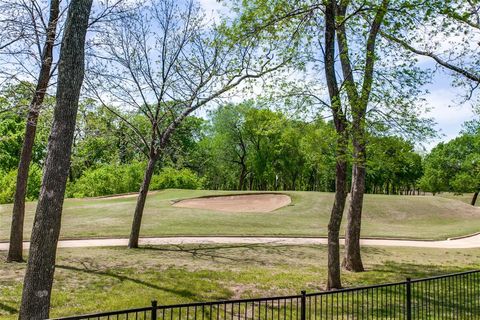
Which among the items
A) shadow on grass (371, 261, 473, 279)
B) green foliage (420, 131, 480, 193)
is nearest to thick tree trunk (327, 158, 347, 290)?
shadow on grass (371, 261, 473, 279)

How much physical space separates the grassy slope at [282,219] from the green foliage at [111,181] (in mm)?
10695

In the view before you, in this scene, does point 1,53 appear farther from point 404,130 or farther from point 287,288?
point 404,130

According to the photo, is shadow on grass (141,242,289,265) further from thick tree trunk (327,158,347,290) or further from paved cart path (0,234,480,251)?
thick tree trunk (327,158,347,290)

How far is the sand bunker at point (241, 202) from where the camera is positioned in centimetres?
3119

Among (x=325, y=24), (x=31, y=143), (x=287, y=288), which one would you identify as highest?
(x=325, y=24)

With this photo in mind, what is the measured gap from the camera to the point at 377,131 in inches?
428

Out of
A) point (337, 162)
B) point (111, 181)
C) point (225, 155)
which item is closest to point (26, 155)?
point (337, 162)

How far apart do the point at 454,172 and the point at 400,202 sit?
95.1 ft

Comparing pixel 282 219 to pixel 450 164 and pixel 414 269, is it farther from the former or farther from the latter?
pixel 450 164

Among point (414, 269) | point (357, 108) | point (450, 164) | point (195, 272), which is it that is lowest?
point (414, 269)

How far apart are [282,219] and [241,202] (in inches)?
330

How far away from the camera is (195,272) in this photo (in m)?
11.3

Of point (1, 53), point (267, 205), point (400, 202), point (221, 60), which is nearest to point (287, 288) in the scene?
point (1, 53)

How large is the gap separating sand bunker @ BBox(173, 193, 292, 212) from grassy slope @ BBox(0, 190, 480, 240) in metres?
1.22
